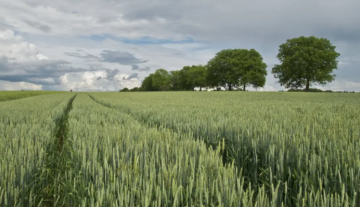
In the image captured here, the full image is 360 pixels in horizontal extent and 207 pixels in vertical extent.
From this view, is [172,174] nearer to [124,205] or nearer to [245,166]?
[124,205]

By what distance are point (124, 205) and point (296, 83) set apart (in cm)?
5678

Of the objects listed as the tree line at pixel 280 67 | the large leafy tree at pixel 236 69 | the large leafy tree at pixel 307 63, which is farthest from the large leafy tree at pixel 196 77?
the large leafy tree at pixel 307 63

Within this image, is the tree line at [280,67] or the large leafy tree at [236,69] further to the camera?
the large leafy tree at [236,69]

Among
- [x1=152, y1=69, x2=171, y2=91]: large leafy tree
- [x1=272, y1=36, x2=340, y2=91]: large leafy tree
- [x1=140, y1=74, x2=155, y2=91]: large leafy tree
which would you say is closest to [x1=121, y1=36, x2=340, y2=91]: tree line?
[x1=272, y1=36, x2=340, y2=91]: large leafy tree

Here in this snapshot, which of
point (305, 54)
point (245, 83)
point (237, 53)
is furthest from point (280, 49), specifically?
point (237, 53)

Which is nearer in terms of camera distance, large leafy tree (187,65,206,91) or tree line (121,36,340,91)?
tree line (121,36,340,91)

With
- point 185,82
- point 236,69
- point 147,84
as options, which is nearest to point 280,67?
point 236,69

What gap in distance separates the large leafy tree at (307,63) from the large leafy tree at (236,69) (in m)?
10.5

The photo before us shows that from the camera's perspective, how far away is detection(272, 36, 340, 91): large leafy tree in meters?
49.2

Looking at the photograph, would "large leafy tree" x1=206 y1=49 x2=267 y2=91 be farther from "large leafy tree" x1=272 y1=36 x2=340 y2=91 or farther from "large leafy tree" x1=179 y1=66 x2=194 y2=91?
"large leafy tree" x1=179 y1=66 x2=194 y2=91

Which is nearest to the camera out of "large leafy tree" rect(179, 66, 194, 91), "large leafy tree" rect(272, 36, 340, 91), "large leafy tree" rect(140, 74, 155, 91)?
"large leafy tree" rect(272, 36, 340, 91)

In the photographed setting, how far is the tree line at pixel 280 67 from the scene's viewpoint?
1955 inches

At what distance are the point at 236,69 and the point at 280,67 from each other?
14108mm

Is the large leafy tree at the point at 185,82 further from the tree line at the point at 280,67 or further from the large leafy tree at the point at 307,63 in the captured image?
the large leafy tree at the point at 307,63
